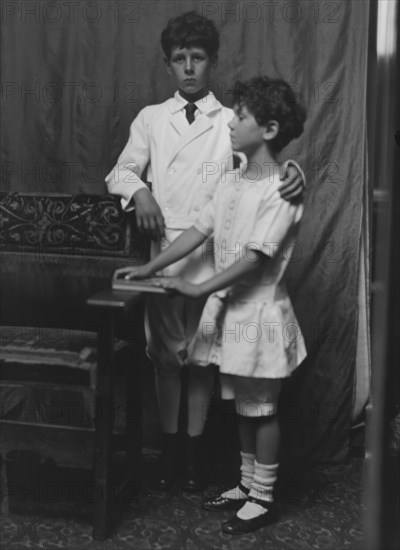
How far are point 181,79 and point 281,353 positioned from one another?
0.89m

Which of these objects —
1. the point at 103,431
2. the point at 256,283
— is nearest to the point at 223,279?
the point at 256,283

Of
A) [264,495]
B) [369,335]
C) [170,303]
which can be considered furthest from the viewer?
[369,335]

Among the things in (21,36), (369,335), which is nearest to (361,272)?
(369,335)

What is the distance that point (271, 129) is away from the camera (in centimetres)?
214

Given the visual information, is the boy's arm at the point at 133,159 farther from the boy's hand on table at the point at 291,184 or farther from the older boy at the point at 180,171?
the boy's hand on table at the point at 291,184

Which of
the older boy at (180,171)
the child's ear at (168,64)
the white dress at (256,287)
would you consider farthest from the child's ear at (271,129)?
the child's ear at (168,64)

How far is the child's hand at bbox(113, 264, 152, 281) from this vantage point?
2.25 m

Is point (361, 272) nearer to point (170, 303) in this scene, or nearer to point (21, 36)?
point (170, 303)

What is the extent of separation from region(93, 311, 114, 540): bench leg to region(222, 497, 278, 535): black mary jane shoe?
343 millimetres

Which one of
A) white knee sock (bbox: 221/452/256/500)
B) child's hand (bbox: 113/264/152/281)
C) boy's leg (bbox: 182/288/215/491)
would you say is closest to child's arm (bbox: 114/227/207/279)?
child's hand (bbox: 113/264/152/281)

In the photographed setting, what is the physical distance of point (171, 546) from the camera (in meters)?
2.06

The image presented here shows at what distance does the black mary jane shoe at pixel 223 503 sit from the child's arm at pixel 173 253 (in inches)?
27.6

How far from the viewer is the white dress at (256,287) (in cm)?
213

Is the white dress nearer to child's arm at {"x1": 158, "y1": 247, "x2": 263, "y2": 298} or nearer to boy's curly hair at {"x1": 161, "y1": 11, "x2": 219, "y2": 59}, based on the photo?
child's arm at {"x1": 158, "y1": 247, "x2": 263, "y2": 298}
